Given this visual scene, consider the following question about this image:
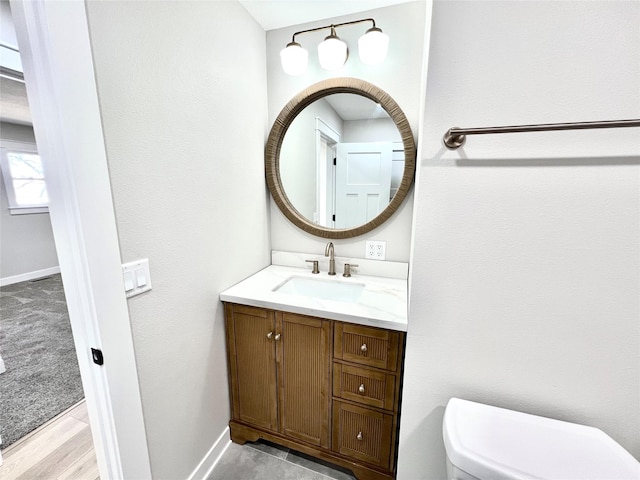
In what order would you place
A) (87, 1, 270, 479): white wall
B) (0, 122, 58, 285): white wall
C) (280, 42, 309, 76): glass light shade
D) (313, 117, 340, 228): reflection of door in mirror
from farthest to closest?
1. (0, 122, 58, 285): white wall
2. (313, 117, 340, 228): reflection of door in mirror
3. (280, 42, 309, 76): glass light shade
4. (87, 1, 270, 479): white wall

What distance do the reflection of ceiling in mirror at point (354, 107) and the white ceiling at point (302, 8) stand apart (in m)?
0.40

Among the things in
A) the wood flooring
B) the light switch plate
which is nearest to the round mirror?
the light switch plate

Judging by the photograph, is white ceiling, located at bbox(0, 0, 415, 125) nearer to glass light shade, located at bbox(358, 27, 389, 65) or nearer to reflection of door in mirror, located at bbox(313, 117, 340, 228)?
glass light shade, located at bbox(358, 27, 389, 65)

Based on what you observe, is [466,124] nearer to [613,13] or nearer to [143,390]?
[613,13]

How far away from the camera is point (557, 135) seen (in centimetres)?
73

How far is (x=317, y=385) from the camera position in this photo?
1.24 metres

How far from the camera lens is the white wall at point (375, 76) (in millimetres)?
1377

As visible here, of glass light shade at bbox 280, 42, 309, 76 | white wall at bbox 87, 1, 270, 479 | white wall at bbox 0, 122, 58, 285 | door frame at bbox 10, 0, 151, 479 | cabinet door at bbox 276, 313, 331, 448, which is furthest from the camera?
white wall at bbox 0, 122, 58, 285

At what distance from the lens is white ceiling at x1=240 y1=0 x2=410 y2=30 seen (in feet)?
4.38

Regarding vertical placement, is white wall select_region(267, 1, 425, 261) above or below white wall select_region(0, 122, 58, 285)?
above

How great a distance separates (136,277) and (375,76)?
4.89 ft

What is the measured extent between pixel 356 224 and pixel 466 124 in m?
0.89

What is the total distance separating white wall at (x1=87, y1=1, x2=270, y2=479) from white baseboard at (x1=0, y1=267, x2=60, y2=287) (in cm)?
470

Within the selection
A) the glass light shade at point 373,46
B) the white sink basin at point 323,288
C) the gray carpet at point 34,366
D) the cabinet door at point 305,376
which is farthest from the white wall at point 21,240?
the glass light shade at point 373,46
